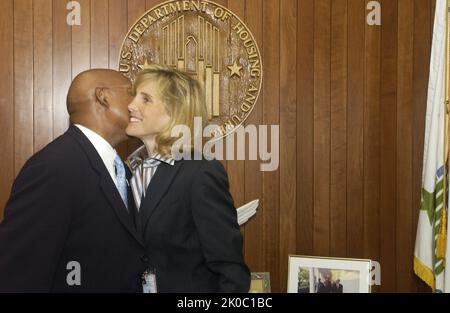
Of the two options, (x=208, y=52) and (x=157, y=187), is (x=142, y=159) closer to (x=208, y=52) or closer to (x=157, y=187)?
(x=157, y=187)

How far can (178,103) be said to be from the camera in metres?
1.70

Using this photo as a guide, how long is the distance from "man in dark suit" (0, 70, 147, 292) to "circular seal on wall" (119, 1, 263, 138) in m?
0.55

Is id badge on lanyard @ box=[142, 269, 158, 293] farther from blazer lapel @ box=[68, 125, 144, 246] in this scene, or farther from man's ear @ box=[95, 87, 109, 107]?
man's ear @ box=[95, 87, 109, 107]

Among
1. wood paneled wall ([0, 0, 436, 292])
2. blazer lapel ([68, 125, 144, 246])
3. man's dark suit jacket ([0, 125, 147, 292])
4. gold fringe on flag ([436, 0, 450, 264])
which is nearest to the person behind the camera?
man's dark suit jacket ([0, 125, 147, 292])

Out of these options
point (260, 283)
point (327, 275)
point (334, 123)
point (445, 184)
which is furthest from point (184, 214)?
point (445, 184)

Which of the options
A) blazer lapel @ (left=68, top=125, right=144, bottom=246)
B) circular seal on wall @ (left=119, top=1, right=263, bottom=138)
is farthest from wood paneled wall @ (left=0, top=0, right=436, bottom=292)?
blazer lapel @ (left=68, top=125, right=144, bottom=246)

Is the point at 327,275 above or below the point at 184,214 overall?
below

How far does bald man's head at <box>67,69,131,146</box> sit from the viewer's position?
1666 millimetres

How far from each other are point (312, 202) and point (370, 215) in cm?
31

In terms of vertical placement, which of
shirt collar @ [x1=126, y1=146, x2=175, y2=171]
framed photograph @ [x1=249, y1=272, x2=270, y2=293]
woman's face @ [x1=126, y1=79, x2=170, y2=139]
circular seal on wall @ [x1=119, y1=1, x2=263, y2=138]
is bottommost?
framed photograph @ [x1=249, y1=272, x2=270, y2=293]

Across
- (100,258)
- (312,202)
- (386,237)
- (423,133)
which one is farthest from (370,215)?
(100,258)

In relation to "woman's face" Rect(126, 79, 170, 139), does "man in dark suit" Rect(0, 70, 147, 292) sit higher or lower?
lower

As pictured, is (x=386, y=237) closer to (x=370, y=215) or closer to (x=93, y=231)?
(x=370, y=215)

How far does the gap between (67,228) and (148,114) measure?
0.48 meters
